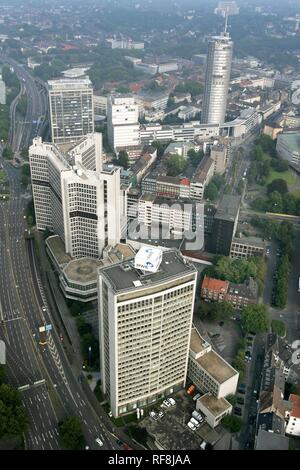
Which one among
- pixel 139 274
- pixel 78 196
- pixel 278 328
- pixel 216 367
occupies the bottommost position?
pixel 278 328

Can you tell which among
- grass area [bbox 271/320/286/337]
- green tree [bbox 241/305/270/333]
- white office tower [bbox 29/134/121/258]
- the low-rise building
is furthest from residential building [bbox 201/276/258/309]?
the low-rise building

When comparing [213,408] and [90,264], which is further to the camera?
[90,264]

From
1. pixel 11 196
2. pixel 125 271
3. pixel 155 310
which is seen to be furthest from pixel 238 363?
pixel 11 196

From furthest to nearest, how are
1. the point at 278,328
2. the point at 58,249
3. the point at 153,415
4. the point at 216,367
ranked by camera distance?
the point at 58,249 < the point at 278,328 < the point at 216,367 < the point at 153,415

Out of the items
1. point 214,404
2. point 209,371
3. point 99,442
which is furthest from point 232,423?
point 99,442

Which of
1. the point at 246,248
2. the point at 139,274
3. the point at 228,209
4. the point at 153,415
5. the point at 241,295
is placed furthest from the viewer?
the point at 246,248

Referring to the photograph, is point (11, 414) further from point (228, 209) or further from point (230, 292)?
point (228, 209)

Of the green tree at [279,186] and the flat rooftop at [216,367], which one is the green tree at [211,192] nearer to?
the green tree at [279,186]
